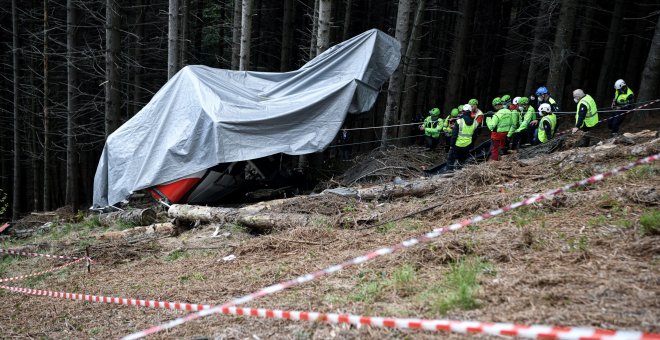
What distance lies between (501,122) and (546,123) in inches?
38.3

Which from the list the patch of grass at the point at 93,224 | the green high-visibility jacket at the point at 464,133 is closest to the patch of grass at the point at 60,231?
the patch of grass at the point at 93,224

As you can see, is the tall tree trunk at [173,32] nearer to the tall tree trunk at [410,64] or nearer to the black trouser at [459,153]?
the tall tree trunk at [410,64]

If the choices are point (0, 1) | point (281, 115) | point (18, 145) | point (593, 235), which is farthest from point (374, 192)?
point (0, 1)

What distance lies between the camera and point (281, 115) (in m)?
10.1

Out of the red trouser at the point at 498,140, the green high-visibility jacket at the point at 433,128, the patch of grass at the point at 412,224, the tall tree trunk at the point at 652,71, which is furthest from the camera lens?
the green high-visibility jacket at the point at 433,128

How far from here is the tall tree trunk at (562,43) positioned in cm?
A: 1298

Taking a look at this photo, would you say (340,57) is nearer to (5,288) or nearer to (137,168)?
(137,168)

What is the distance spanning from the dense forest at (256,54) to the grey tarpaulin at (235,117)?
136 cm

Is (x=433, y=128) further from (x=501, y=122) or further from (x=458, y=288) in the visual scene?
(x=458, y=288)

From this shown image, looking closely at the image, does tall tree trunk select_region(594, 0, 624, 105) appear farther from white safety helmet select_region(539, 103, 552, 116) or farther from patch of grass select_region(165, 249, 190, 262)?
patch of grass select_region(165, 249, 190, 262)

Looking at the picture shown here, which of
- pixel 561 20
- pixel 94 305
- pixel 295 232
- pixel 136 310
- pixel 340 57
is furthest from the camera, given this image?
pixel 561 20

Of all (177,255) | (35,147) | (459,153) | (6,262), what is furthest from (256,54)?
(177,255)

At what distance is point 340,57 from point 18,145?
15.5 m

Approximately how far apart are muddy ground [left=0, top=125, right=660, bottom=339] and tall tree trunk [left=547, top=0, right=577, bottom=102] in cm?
617
